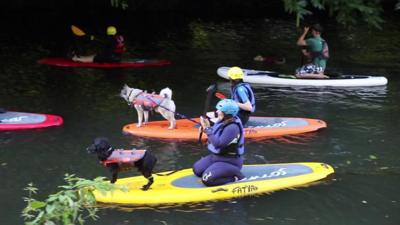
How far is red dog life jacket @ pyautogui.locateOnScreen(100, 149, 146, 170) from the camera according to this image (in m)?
6.50

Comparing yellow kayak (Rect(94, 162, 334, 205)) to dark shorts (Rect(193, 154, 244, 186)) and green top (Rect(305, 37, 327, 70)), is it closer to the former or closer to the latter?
dark shorts (Rect(193, 154, 244, 186))

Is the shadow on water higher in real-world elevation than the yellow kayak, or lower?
lower

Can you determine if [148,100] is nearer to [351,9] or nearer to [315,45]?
[351,9]

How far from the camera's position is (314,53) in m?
13.7

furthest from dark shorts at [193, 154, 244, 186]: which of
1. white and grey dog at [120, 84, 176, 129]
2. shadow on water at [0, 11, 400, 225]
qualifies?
white and grey dog at [120, 84, 176, 129]

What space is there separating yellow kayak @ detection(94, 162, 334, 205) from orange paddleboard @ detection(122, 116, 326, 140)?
1716 millimetres

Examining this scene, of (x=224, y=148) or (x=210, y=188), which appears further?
(x=224, y=148)

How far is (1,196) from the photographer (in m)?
7.13

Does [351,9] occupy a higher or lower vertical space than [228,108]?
higher

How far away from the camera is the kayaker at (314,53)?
1355 cm

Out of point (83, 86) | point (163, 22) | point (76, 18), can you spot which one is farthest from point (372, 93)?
point (76, 18)

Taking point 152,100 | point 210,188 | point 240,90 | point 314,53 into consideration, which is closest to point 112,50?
point 314,53

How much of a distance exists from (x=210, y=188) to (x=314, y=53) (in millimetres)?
7587

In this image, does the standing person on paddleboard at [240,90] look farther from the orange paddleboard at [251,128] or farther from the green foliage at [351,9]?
the green foliage at [351,9]
